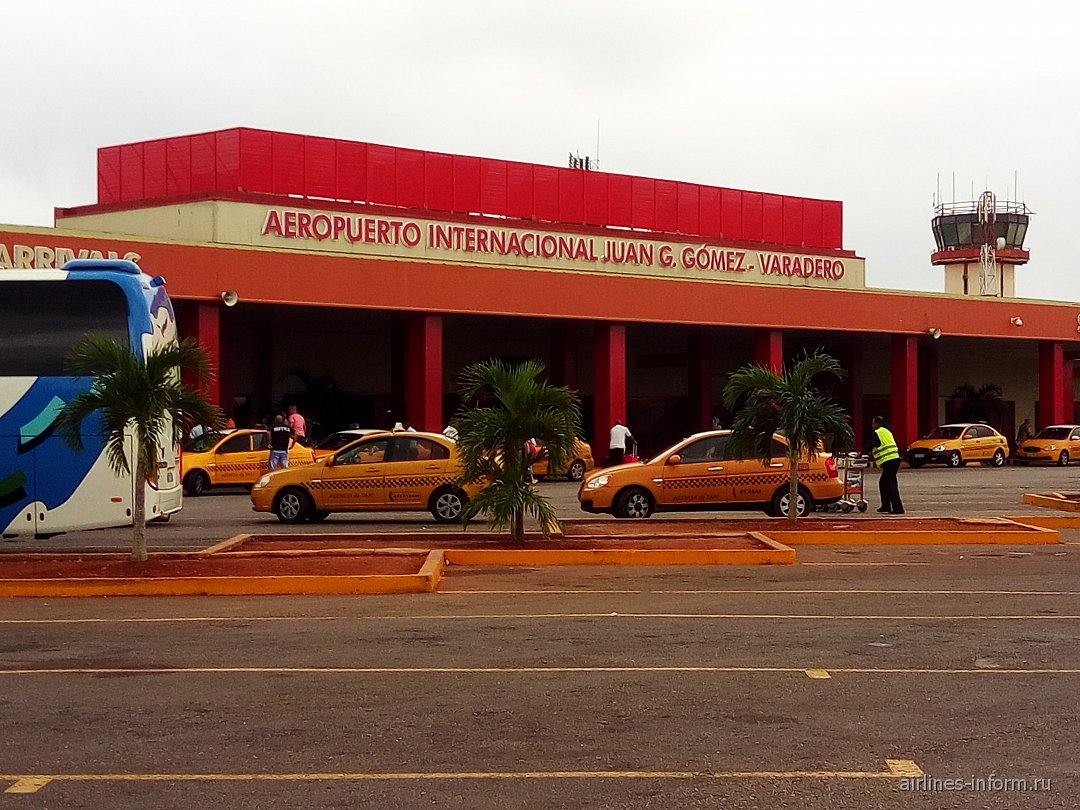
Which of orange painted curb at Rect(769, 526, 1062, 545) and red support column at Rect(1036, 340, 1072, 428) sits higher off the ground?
red support column at Rect(1036, 340, 1072, 428)

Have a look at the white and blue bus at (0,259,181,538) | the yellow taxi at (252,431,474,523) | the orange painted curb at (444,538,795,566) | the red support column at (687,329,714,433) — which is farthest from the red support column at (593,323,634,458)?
the orange painted curb at (444,538,795,566)

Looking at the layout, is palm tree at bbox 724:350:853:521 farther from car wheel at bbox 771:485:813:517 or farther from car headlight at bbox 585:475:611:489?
car headlight at bbox 585:475:611:489

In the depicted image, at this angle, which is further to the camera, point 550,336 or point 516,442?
point 550,336

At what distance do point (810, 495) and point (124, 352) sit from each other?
12.4 m

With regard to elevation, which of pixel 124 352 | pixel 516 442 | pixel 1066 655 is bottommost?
pixel 1066 655

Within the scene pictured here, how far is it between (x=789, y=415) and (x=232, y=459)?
1581 cm

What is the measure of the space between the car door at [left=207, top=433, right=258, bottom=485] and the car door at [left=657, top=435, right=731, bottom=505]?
12.5 metres

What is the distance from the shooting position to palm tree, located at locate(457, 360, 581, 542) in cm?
1791

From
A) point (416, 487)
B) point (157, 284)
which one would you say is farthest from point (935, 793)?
point (416, 487)

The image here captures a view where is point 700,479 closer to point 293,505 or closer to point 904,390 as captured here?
point 293,505

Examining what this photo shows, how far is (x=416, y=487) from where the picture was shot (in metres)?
23.2

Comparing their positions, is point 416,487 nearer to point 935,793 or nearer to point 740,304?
point 935,793

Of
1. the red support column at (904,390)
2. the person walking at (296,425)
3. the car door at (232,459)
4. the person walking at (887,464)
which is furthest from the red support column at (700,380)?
the person walking at (887,464)

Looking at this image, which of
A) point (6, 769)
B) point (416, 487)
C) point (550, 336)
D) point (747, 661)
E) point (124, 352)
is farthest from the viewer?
point (550, 336)
